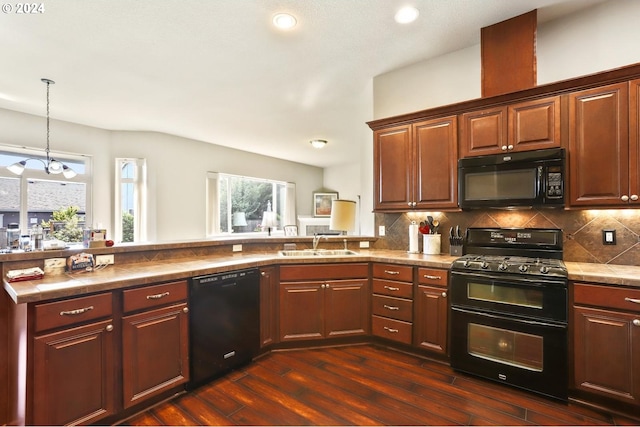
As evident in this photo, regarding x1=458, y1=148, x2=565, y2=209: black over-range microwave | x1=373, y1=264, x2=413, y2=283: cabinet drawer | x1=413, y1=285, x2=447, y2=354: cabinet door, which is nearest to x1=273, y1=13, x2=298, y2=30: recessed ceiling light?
x1=458, y1=148, x2=565, y2=209: black over-range microwave

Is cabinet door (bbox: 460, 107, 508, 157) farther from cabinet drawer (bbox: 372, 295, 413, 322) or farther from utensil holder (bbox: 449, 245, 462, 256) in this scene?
cabinet drawer (bbox: 372, 295, 413, 322)

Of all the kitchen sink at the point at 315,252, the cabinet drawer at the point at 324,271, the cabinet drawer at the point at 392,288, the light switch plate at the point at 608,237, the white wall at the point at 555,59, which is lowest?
the cabinet drawer at the point at 392,288

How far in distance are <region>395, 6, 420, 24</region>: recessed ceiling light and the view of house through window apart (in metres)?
5.01

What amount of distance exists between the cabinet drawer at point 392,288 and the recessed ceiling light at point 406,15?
7.29 ft

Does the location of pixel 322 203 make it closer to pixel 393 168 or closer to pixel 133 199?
pixel 133 199

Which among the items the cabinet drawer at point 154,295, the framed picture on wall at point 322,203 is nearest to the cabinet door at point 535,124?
the cabinet drawer at point 154,295

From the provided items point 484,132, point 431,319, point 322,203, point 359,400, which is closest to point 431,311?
point 431,319

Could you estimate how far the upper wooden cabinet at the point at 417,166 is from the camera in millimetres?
Answer: 2762

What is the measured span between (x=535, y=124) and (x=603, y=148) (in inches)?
18.1

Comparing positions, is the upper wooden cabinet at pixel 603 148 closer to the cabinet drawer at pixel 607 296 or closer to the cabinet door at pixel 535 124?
the cabinet door at pixel 535 124

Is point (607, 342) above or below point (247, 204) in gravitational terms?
below

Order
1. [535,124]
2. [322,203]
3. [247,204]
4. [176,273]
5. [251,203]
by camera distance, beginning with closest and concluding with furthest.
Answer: [176,273] < [535,124] < [247,204] < [251,203] < [322,203]

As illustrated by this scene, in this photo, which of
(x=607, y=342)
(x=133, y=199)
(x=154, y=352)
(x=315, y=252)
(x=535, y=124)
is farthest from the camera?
(x=133, y=199)

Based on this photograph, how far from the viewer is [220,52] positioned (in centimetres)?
281
